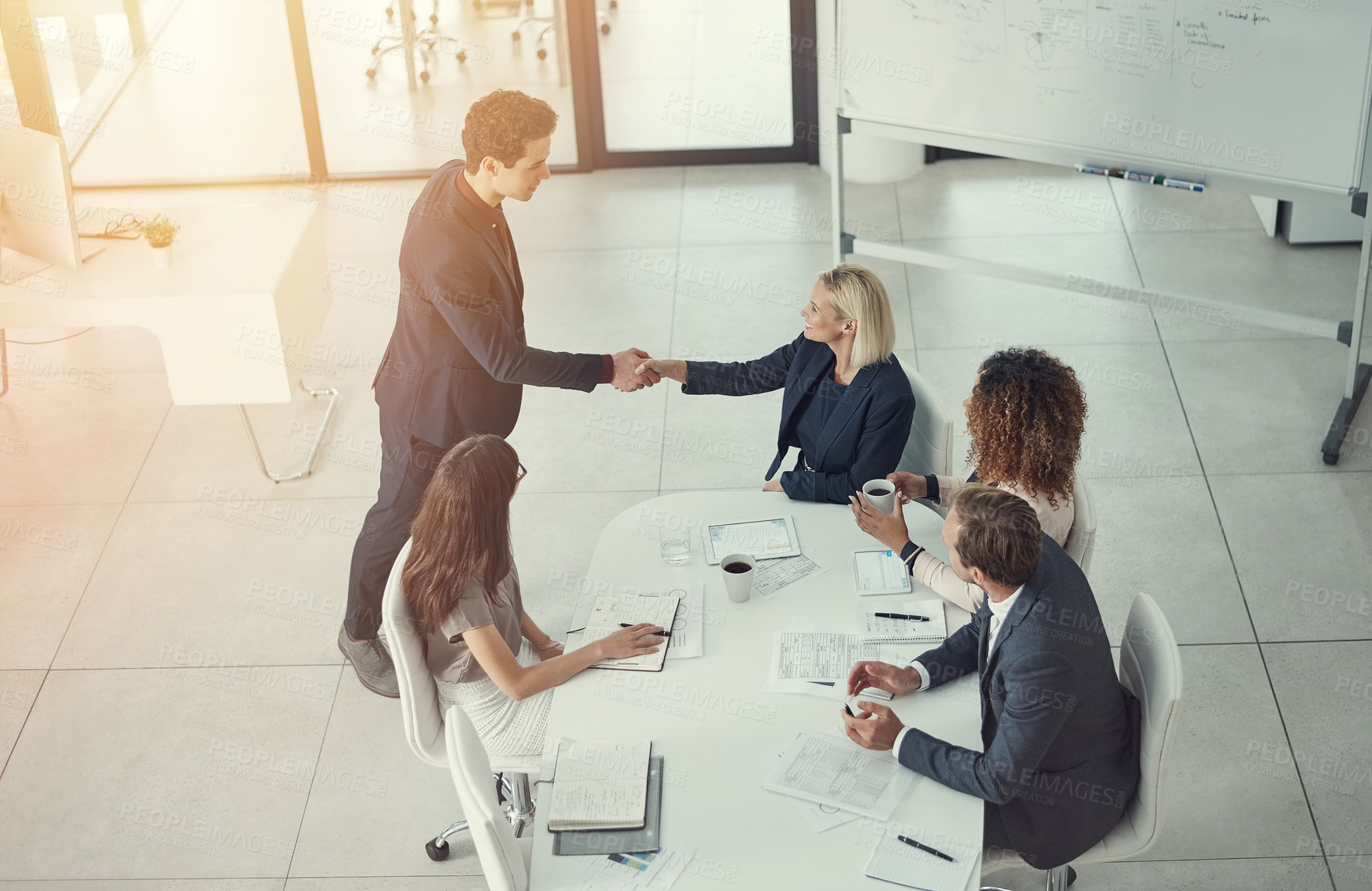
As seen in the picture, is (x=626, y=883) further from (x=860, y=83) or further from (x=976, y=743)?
(x=860, y=83)

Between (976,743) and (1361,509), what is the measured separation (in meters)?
2.42

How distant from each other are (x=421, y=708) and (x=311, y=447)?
7.64 feet

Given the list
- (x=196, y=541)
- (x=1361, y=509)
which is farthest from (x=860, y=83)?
(x=196, y=541)

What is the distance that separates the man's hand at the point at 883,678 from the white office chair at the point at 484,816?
0.74 metres

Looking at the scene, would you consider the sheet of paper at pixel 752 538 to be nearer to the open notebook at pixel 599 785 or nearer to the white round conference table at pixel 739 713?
the white round conference table at pixel 739 713

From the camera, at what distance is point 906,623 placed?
274 cm

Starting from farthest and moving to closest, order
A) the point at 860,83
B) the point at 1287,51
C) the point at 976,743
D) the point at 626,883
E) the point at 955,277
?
1. the point at 955,277
2. the point at 860,83
3. the point at 1287,51
4. the point at 976,743
5. the point at 626,883

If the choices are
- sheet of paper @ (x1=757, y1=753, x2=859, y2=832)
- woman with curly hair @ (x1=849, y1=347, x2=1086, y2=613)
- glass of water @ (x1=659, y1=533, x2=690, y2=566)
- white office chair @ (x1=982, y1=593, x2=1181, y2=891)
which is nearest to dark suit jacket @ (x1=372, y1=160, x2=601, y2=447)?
glass of water @ (x1=659, y1=533, x2=690, y2=566)

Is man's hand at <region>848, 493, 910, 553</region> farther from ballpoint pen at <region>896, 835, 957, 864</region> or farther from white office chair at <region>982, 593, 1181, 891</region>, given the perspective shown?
ballpoint pen at <region>896, 835, 957, 864</region>

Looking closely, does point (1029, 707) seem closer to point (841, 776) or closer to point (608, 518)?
point (841, 776)

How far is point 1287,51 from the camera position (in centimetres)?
396

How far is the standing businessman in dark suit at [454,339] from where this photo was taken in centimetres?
331

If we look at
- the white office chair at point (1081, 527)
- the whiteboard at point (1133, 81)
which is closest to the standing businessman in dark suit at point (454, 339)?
the white office chair at point (1081, 527)

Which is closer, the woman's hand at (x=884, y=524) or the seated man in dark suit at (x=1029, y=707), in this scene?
the seated man in dark suit at (x=1029, y=707)
